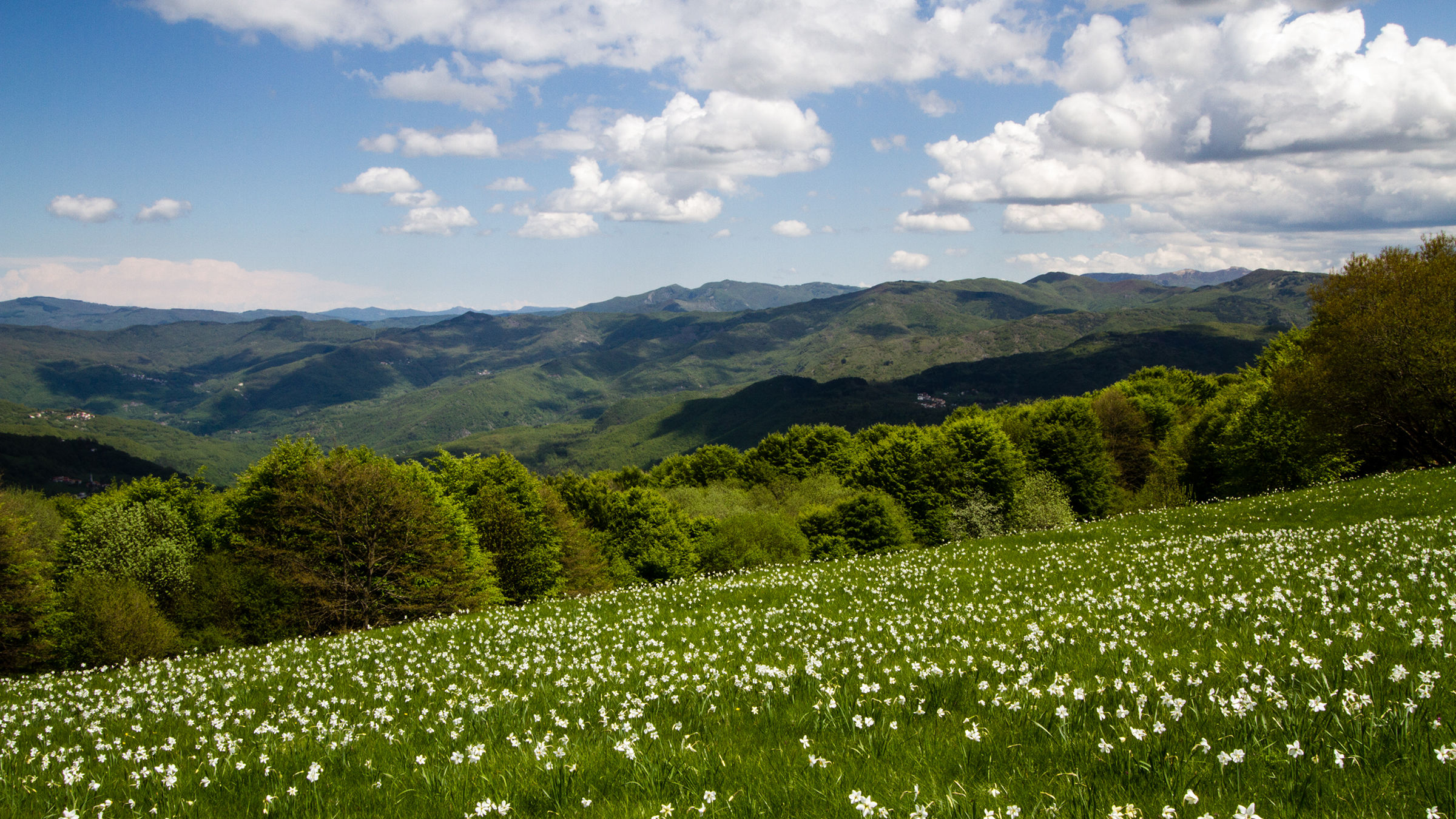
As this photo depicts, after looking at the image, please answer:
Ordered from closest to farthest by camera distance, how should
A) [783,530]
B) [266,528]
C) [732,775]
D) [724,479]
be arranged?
[732,775]
[266,528]
[783,530]
[724,479]

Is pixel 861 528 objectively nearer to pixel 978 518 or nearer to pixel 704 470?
pixel 978 518

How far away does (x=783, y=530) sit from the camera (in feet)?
238

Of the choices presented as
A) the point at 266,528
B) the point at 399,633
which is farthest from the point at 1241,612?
the point at 266,528

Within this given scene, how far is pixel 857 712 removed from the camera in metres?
7.20

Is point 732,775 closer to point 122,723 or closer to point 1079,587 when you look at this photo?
point 122,723

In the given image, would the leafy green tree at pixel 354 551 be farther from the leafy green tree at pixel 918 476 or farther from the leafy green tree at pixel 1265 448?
the leafy green tree at pixel 1265 448

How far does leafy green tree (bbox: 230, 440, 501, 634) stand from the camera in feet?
136

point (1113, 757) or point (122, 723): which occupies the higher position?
point (1113, 757)

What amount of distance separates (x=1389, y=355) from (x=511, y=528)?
195 ft

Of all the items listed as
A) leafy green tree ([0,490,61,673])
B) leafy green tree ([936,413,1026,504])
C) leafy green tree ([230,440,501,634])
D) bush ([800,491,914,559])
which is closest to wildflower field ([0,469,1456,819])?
leafy green tree ([0,490,61,673])

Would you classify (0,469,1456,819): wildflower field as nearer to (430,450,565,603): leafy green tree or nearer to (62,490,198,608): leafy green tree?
(62,490,198,608): leafy green tree

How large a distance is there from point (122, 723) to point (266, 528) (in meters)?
42.9

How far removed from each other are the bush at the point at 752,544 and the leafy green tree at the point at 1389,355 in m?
42.3

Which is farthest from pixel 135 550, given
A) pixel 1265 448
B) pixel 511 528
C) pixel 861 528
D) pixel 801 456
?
pixel 1265 448
